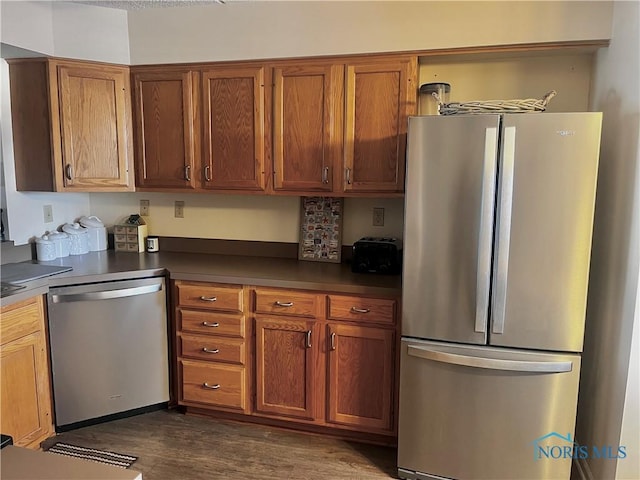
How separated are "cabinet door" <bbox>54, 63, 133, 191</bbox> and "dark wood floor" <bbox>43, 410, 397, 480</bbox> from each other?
147 cm

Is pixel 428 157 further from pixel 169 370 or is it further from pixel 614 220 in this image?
pixel 169 370

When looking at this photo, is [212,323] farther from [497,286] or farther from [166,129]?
[497,286]

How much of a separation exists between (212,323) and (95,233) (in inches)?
47.9

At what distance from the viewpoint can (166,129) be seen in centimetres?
303

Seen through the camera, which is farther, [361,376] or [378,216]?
[378,216]

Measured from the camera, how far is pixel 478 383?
7.22 feet

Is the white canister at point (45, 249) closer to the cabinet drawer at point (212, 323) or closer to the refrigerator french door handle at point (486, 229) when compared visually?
the cabinet drawer at point (212, 323)

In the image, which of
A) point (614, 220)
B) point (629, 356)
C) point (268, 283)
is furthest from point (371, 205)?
point (629, 356)

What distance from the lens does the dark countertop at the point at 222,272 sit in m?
2.53

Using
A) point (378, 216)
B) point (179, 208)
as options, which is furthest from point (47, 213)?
point (378, 216)

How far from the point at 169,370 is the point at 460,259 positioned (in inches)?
71.9

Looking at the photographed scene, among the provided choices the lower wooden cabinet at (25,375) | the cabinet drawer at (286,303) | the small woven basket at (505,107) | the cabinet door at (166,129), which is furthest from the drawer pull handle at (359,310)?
the lower wooden cabinet at (25,375)

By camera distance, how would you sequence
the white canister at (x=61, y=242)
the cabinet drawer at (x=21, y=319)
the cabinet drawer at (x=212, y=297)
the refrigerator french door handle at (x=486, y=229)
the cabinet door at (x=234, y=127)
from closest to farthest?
the refrigerator french door handle at (x=486, y=229) → the cabinet drawer at (x=21, y=319) → the cabinet drawer at (x=212, y=297) → the cabinet door at (x=234, y=127) → the white canister at (x=61, y=242)

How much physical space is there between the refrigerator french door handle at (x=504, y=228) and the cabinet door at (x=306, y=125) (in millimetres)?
991
